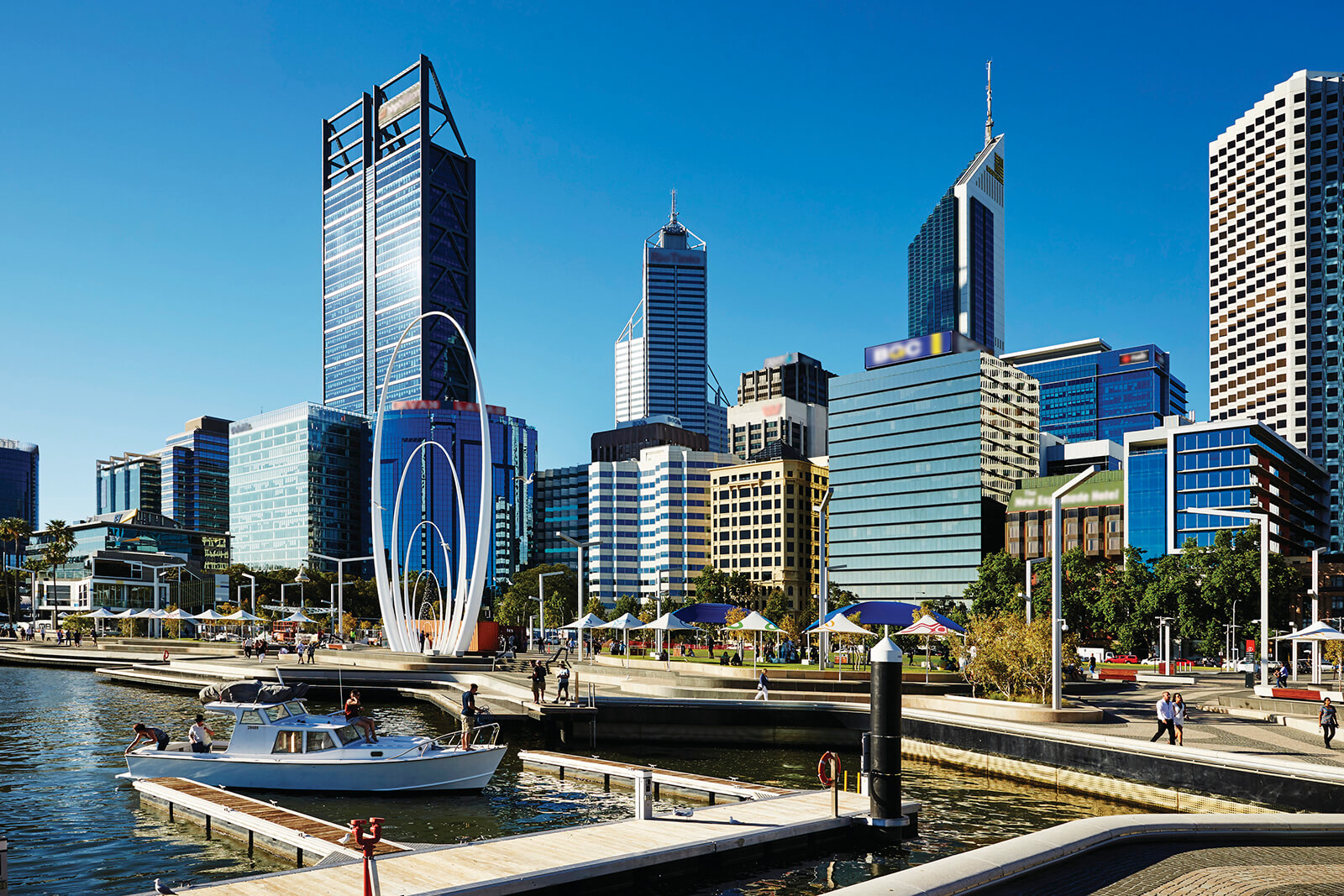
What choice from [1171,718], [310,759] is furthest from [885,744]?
[310,759]

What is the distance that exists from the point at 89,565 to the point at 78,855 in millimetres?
165255

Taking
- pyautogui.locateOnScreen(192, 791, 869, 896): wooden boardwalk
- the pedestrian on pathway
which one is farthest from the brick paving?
the pedestrian on pathway

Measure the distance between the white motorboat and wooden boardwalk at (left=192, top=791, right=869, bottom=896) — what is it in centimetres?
1049

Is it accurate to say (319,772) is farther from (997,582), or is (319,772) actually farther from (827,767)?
(997,582)

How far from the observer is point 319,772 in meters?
29.8

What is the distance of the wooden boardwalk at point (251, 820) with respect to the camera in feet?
70.0

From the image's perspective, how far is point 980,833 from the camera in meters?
25.5

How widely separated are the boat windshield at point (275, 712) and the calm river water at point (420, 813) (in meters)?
2.39

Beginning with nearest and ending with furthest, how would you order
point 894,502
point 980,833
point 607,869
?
point 607,869 → point 980,833 → point 894,502

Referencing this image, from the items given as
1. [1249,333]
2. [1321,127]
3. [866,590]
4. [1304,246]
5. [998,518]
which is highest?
[1321,127]

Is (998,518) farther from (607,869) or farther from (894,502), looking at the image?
(607,869)

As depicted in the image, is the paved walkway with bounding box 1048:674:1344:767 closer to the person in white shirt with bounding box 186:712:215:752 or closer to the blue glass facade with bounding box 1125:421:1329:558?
the person in white shirt with bounding box 186:712:215:752

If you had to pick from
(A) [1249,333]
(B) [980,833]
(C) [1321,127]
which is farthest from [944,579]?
(B) [980,833]

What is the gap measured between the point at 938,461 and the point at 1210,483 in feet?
164
